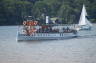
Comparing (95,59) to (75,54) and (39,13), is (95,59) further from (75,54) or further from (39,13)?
(39,13)

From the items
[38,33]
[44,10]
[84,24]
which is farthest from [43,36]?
[44,10]

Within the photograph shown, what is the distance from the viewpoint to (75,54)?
52969 mm

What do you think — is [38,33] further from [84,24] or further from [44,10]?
[44,10]

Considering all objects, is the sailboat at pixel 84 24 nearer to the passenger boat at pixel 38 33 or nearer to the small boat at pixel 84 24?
the small boat at pixel 84 24

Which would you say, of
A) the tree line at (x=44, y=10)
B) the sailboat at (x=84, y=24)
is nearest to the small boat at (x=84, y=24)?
the sailboat at (x=84, y=24)

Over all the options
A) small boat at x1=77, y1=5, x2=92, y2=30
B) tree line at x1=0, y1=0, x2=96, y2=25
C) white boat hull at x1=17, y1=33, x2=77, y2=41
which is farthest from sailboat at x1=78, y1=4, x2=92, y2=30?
tree line at x1=0, y1=0, x2=96, y2=25

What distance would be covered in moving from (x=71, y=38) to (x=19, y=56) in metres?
27.5

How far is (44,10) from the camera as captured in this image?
459 ft

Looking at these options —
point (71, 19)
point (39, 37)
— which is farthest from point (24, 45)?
point (71, 19)

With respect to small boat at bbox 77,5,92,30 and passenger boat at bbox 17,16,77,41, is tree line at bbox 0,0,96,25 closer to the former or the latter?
small boat at bbox 77,5,92,30

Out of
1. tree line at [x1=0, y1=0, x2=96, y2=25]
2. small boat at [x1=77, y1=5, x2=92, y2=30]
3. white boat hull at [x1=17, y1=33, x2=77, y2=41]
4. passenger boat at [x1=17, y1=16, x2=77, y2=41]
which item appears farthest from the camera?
tree line at [x1=0, y1=0, x2=96, y2=25]

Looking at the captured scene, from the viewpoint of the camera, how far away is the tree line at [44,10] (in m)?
133

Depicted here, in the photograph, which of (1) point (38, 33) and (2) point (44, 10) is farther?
(2) point (44, 10)

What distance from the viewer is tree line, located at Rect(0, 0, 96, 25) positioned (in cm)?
13262
